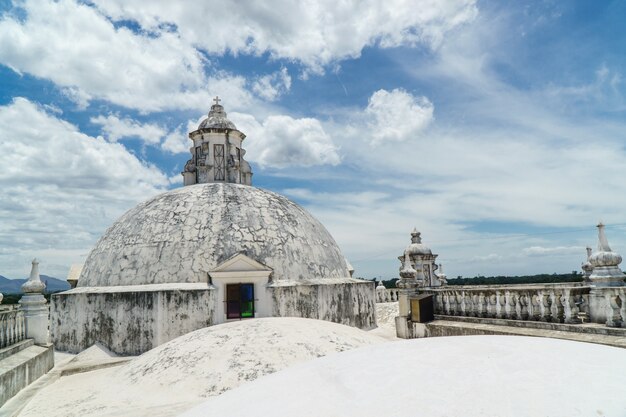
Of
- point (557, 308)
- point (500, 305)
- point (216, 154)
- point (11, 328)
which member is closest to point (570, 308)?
point (557, 308)

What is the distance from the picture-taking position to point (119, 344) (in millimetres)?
15281

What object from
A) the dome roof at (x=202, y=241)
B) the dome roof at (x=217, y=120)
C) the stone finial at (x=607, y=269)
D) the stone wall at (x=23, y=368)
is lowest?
the stone wall at (x=23, y=368)

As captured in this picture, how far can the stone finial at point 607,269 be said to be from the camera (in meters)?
8.50

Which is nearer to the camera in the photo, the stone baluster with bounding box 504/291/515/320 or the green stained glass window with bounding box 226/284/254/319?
the stone baluster with bounding box 504/291/515/320

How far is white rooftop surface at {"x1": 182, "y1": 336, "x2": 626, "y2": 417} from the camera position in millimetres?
2654

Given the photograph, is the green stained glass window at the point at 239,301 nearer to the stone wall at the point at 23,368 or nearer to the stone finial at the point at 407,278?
the stone finial at the point at 407,278

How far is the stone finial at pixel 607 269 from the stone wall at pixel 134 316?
12.0 meters

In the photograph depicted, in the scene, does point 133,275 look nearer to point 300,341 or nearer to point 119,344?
point 119,344

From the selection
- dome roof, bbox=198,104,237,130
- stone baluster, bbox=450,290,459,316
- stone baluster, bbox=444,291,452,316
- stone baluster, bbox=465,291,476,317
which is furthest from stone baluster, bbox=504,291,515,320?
dome roof, bbox=198,104,237,130

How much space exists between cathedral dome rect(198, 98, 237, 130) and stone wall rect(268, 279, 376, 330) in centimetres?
976

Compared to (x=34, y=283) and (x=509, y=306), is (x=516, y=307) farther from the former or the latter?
(x=34, y=283)

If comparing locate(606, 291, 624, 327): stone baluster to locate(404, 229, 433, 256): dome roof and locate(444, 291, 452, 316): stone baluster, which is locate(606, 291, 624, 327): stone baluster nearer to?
locate(444, 291, 452, 316): stone baluster

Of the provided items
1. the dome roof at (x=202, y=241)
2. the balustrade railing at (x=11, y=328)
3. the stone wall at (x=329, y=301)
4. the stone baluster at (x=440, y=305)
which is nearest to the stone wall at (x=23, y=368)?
the balustrade railing at (x=11, y=328)

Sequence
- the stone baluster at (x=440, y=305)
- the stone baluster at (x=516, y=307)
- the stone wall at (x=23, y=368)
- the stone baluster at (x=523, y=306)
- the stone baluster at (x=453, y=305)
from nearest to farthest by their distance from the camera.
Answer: the stone wall at (x=23, y=368) → the stone baluster at (x=523, y=306) → the stone baluster at (x=516, y=307) → the stone baluster at (x=453, y=305) → the stone baluster at (x=440, y=305)
